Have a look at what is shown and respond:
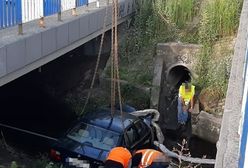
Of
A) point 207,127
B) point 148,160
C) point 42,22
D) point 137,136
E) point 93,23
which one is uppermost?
point 42,22

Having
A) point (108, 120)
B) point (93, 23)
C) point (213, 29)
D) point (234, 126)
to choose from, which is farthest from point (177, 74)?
point (234, 126)

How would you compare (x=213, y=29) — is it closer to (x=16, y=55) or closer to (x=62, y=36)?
(x=62, y=36)

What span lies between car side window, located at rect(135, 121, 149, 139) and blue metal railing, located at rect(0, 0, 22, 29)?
10.6ft

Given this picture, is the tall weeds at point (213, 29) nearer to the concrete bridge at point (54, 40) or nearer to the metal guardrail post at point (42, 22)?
the concrete bridge at point (54, 40)

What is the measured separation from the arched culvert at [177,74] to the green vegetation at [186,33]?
2.05ft

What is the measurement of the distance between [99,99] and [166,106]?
85.3 inches

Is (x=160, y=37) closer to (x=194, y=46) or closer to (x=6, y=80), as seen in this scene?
(x=194, y=46)

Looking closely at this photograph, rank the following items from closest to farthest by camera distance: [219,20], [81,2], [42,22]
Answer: [42,22]
[81,2]
[219,20]

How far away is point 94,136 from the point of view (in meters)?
8.38

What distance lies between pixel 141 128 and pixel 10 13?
359 cm

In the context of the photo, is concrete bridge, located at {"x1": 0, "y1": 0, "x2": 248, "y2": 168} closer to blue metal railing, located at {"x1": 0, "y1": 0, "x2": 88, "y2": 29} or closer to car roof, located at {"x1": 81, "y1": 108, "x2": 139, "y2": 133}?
blue metal railing, located at {"x1": 0, "y1": 0, "x2": 88, "y2": 29}

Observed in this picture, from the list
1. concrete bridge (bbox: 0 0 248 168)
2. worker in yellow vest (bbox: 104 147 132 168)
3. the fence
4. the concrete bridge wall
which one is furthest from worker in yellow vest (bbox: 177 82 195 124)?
worker in yellow vest (bbox: 104 147 132 168)

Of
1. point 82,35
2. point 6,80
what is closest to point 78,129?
point 6,80

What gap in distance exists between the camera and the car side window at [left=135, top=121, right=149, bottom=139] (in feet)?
30.5
